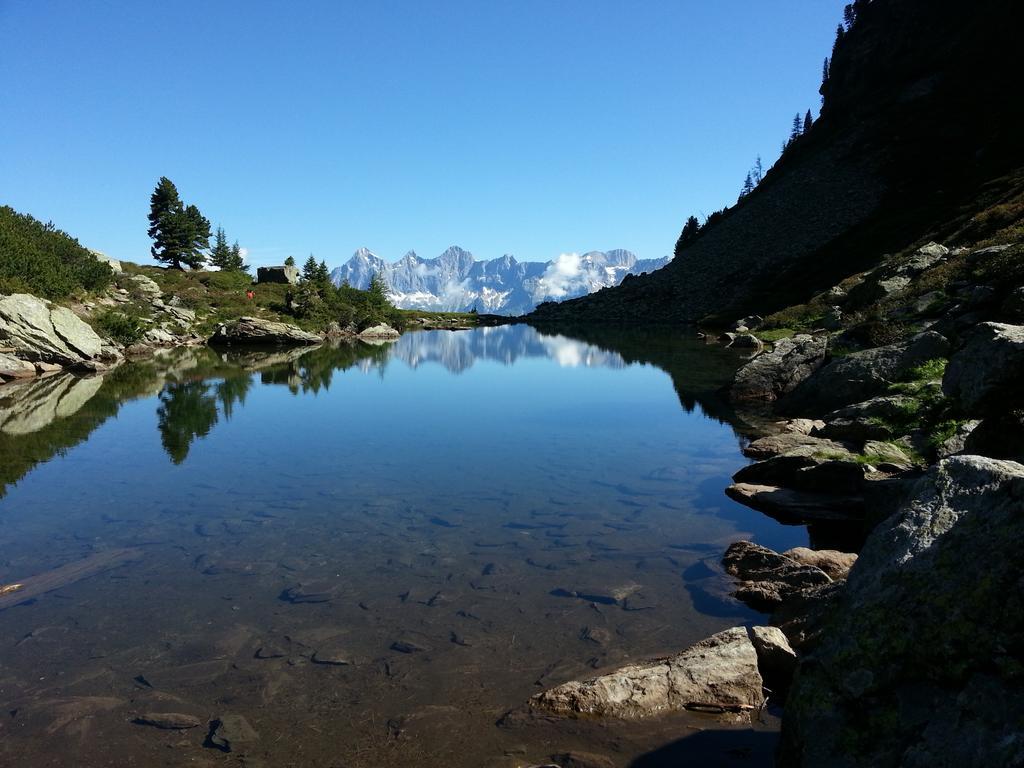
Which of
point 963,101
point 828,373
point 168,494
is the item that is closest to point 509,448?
point 168,494

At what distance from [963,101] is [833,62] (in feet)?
192

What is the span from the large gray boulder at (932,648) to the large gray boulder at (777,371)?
27.1 metres

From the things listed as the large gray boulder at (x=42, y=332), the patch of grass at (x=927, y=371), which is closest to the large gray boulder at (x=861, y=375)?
the patch of grass at (x=927, y=371)

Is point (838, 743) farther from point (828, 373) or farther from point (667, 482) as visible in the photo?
point (828, 373)

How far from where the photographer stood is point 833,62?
163375 mm

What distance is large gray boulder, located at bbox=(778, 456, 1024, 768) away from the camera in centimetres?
467

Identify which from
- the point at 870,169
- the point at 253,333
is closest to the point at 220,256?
the point at 253,333

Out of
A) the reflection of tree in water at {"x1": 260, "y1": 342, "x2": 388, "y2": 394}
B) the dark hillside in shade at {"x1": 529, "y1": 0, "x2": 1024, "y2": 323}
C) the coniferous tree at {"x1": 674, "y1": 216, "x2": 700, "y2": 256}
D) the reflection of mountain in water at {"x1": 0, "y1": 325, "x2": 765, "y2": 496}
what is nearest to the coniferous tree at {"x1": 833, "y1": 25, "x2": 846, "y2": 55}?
the dark hillside in shade at {"x1": 529, "y1": 0, "x2": 1024, "y2": 323}

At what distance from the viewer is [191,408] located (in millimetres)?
33750

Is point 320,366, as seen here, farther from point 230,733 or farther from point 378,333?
point 378,333

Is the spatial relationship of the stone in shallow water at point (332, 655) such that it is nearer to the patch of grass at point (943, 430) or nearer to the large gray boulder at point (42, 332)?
the patch of grass at point (943, 430)

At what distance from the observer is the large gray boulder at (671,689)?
8383 millimetres

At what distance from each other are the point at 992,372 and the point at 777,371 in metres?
23.6

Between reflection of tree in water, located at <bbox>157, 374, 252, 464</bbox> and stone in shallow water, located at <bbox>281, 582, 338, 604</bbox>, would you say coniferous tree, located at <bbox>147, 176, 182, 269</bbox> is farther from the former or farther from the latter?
stone in shallow water, located at <bbox>281, 582, 338, 604</bbox>
